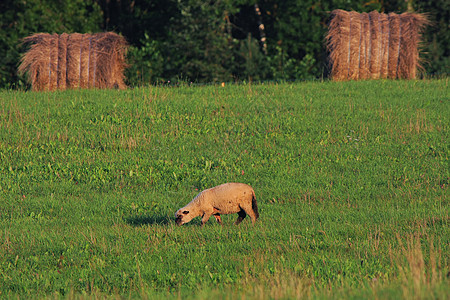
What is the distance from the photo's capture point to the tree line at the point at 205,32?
105 ft

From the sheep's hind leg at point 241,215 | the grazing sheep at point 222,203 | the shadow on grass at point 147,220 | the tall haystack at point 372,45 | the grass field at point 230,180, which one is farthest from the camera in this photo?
the tall haystack at point 372,45

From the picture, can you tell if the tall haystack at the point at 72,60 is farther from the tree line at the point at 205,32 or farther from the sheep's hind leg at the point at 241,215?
the sheep's hind leg at the point at 241,215

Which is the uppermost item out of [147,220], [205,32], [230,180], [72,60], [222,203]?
[205,32]

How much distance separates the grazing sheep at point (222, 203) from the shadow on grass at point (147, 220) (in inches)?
26.9

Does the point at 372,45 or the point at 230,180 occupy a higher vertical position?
the point at 372,45

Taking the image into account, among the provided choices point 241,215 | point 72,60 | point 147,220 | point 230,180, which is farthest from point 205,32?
point 241,215

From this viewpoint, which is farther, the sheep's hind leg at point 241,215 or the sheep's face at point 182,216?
the sheep's hind leg at point 241,215

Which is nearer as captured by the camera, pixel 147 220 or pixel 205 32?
pixel 147 220

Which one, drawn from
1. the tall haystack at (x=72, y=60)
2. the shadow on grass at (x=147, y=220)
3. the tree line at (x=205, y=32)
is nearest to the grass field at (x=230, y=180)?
the shadow on grass at (x=147, y=220)

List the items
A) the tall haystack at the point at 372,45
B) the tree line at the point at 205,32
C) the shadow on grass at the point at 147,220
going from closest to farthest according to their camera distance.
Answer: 1. the shadow on grass at the point at 147,220
2. the tall haystack at the point at 372,45
3. the tree line at the point at 205,32

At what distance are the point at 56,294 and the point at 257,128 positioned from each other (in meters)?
10.9

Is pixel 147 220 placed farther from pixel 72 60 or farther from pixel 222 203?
pixel 72 60

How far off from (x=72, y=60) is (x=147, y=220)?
1412 centimetres

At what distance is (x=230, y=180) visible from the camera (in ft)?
45.2
